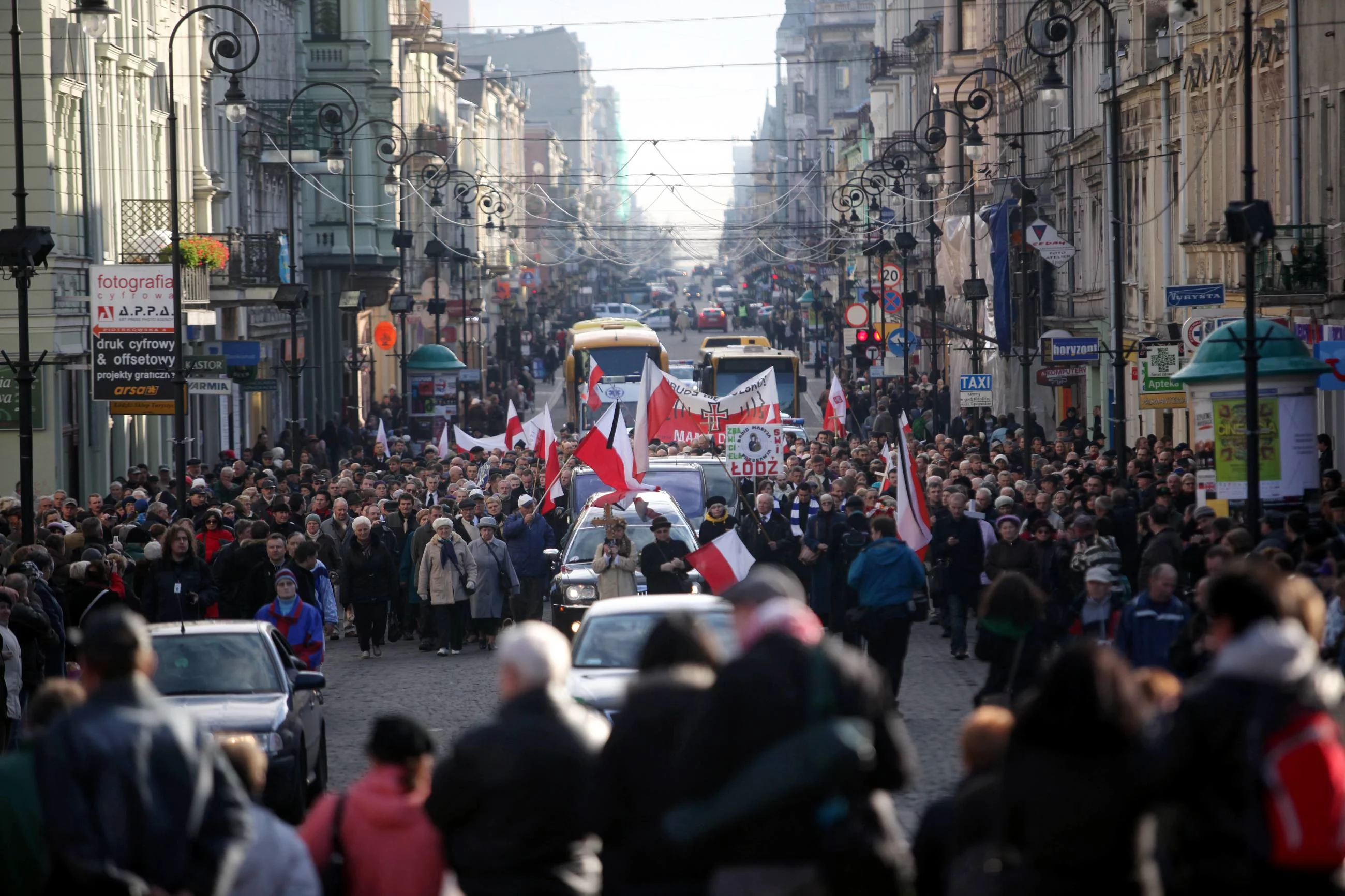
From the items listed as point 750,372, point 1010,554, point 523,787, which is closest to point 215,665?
point 523,787

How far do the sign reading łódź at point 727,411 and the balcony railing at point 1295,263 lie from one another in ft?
24.2

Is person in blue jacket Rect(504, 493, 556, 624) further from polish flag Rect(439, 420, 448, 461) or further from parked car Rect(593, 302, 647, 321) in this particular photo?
parked car Rect(593, 302, 647, 321)

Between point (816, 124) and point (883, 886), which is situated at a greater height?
point (816, 124)

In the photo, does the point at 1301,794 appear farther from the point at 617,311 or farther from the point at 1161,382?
the point at 617,311

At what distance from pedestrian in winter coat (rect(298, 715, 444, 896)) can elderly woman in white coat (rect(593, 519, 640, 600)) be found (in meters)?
12.2

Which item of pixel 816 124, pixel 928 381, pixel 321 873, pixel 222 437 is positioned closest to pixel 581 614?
pixel 321 873

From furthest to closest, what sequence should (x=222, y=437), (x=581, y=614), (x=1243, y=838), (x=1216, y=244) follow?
(x=222, y=437) < (x=1216, y=244) < (x=581, y=614) < (x=1243, y=838)

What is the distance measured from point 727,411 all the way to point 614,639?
1864 cm

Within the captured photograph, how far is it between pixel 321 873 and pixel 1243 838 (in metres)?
3.11

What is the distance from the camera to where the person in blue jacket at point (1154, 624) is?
12.6 meters

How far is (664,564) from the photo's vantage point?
19.7 metres

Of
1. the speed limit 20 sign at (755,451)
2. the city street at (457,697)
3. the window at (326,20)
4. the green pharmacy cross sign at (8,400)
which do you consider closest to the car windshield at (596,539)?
the city street at (457,697)

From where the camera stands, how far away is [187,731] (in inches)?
266

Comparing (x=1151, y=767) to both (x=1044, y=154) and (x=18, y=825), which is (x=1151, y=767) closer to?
(x=18, y=825)
